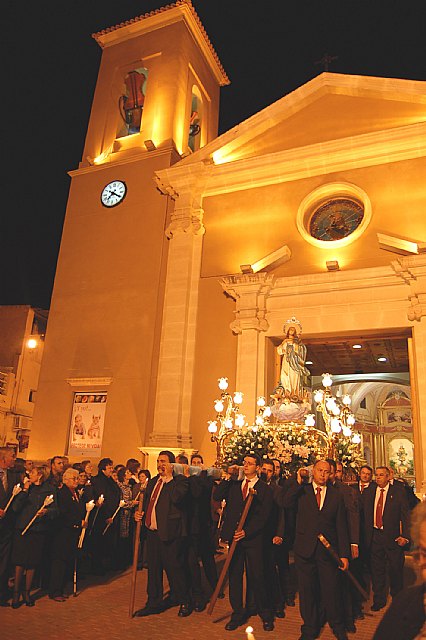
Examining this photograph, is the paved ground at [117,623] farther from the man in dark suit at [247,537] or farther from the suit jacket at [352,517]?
the suit jacket at [352,517]

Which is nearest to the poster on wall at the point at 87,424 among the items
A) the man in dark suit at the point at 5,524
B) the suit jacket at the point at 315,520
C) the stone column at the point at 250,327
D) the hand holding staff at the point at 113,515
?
the stone column at the point at 250,327

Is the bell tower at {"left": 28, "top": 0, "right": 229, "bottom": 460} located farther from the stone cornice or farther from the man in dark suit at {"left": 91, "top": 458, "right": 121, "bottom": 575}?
the man in dark suit at {"left": 91, "top": 458, "right": 121, "bottom": 575}

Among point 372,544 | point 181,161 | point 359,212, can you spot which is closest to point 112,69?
point 181,161

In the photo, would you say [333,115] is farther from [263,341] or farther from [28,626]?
[28,626]

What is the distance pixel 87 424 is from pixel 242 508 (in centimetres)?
922

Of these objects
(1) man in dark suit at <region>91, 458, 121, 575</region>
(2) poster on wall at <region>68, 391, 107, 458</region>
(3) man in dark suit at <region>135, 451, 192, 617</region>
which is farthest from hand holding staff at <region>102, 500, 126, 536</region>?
(2) poster on wall at <region>68, 391, 107, 458</region>

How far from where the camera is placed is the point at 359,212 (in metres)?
13.8

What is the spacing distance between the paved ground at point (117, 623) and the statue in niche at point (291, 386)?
16.8 feet

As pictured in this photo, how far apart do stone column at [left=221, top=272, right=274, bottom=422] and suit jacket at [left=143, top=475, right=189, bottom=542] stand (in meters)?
6.62

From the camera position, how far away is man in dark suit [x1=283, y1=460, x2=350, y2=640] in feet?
17.9

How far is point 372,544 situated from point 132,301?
9.67 meters

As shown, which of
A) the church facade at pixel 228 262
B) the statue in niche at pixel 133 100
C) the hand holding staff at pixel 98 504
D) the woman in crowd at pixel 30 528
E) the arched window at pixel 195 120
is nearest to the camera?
the woman in crowd at pixel 30 528

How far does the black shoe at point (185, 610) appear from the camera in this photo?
6059 mm

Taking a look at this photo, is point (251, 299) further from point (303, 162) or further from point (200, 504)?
point (200, 504)
